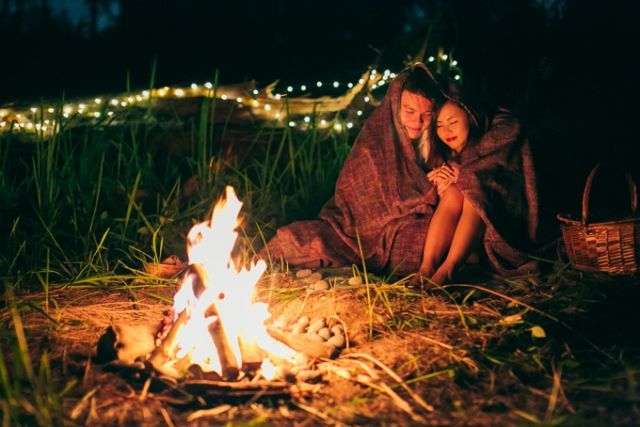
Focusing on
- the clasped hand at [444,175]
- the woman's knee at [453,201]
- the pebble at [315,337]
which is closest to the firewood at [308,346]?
the pebble at [315,337]

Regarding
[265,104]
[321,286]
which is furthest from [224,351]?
[265,104]

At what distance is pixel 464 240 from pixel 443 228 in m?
0.16

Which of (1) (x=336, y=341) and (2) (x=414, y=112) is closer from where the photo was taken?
(1) (x=336, y=341)

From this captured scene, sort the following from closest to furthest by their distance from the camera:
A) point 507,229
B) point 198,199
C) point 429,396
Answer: point 429,396 → point 507,229 → point 198,199

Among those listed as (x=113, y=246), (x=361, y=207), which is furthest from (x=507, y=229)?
(x=113, y=246)

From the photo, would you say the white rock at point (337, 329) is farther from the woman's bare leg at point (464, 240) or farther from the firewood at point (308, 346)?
the woman's bare leg at point (464, 240)

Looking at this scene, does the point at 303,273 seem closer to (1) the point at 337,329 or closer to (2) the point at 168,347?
(1) the point at 337,329

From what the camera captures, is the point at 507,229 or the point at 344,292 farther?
the point at 507,229

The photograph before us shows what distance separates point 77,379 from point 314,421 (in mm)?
957

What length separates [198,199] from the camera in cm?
505

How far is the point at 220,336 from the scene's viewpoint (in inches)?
108

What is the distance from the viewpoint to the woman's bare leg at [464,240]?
3836 mm

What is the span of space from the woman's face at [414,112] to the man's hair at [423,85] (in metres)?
0.03

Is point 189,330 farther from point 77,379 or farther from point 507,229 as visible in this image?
point 507,229
